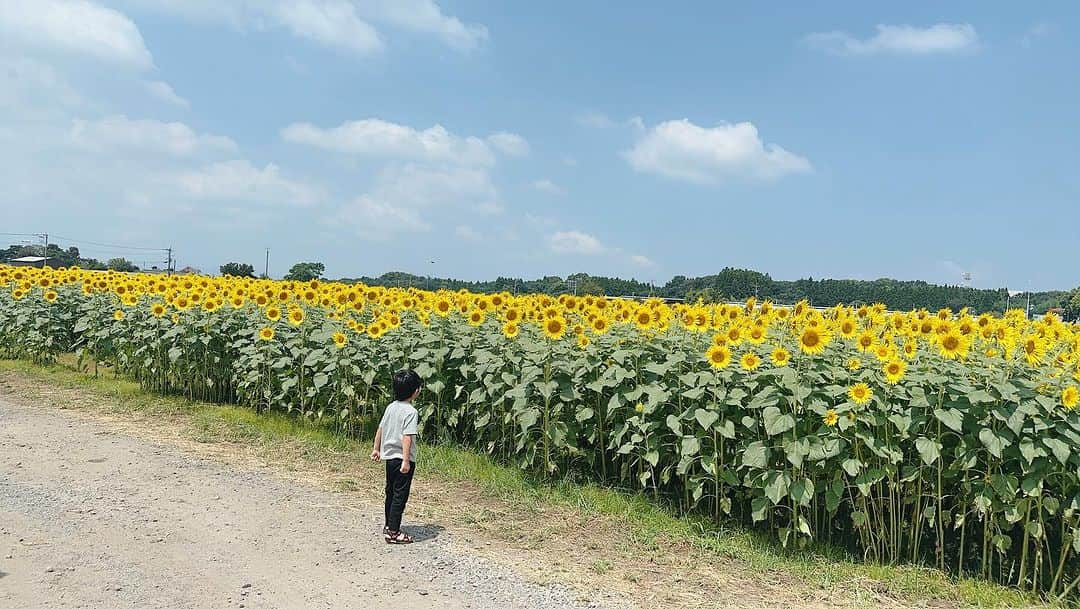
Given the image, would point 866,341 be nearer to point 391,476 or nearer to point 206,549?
point 391,476

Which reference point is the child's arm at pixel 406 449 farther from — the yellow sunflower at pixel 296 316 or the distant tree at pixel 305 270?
the distant tree at pixel 305 270

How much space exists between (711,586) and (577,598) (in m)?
0.77

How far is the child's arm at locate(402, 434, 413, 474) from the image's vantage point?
4637 mm

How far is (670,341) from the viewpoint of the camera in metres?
5.61

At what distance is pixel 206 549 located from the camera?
4371 millimetres

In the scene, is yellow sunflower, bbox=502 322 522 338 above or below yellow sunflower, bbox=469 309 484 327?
below

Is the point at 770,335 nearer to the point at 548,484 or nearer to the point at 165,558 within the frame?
the point at 548,484

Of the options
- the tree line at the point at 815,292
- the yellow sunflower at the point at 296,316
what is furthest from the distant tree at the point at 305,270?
the yellow sunflower at the point at 296,316

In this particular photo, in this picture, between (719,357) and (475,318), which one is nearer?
(719,357)

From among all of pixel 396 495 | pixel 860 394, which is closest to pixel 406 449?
pixel 396 495

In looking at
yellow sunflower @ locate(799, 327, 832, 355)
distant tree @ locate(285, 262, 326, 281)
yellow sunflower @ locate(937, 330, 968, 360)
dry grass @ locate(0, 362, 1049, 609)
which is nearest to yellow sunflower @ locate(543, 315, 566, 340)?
dry grass @ locate(0, 362, 1049, 609)

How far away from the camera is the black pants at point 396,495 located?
461 cm

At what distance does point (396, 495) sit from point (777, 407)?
235cm

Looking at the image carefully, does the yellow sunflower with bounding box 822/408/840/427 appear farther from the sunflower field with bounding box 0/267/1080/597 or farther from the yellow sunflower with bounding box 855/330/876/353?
the yellow sunflower with bounding box 855/330/876/353
